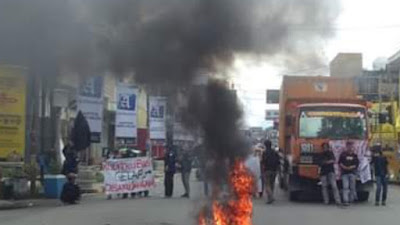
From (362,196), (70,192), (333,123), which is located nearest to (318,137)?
(333,123)

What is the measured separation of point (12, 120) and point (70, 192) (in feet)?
8.51

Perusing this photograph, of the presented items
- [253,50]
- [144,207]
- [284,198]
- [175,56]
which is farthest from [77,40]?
[284,198]

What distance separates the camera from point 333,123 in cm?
2045

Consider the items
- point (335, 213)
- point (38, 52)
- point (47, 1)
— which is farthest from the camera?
point (335, 213)

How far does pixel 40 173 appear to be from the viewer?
68.9ft

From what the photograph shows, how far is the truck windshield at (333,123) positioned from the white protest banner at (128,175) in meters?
4.84

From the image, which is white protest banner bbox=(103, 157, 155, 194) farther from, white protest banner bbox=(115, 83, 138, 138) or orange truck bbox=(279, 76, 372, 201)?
orange truck bbox=(279, 76, 372, 201)

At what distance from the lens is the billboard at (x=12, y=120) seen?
65.1 ft

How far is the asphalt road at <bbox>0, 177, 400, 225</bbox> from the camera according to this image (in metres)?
15.5

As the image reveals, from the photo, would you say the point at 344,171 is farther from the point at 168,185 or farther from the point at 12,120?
the point at 12,120

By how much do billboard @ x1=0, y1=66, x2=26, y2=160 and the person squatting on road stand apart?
1948 millimetres

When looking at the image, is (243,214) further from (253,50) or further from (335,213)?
(335,213)

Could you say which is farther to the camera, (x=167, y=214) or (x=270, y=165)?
(x=270, y=165)

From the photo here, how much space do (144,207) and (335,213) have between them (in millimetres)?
4485
